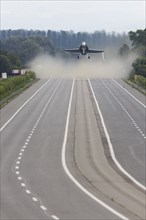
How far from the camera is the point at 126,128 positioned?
5528cm

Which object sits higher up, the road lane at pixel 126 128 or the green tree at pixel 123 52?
the green tree at pixel 123 52

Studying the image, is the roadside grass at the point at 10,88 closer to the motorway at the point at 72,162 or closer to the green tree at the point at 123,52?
the motorway at the point at 72,162

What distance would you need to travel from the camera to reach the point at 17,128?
2162 inches

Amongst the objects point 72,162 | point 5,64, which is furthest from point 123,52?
point 72,162

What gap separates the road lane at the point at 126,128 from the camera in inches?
1491

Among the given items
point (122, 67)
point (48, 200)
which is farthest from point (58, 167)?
point (122, 67)

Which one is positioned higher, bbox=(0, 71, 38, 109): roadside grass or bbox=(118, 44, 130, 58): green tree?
bbox=(118, 44, 130, 58): green tree

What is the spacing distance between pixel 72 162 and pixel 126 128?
18.0m

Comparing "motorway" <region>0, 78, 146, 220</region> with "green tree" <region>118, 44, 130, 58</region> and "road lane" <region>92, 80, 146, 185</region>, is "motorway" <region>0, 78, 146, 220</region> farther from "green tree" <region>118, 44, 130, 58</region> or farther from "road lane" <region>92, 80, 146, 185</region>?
"green tree" <region>118, 44, 130, 58</region>

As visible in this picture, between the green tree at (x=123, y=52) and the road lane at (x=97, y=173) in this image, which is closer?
the road lane at (x=97, y=173)

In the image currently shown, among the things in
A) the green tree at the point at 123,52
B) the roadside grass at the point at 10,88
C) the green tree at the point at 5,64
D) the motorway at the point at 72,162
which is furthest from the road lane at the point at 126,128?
the green tree at the point at 123,52

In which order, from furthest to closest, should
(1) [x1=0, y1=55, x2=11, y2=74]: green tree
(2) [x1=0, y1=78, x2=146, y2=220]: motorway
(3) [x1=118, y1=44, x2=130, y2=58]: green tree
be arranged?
(3) [x1=118, y1=44, x2=130, y2=58]: green tree → (1) [x1=0, y1=55, x2=11, y2=74]: green tree → (2) [x1=0, y1=78, x2=146, y2=220]: motorway

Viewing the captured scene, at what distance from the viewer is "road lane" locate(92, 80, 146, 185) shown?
3788cm

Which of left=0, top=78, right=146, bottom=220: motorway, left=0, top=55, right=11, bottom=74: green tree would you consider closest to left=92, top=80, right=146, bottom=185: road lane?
left=0, top=78, right=146, bottom=220: motorway
